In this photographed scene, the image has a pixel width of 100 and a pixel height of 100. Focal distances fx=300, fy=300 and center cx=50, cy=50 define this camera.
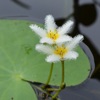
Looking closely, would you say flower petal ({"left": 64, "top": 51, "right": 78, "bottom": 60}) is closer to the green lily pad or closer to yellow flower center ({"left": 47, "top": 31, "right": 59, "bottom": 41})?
yellow flower center ({"left": 47, "top": 31, "right": 59, "bottom": 41})

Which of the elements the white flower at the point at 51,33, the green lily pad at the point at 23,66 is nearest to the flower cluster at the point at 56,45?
the white flower at the point at 51,33

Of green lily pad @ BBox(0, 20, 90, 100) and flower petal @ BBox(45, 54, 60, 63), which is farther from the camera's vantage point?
green lily pad @ BBox(0, 20, 90, 100)

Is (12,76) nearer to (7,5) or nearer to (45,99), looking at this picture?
(45,99)

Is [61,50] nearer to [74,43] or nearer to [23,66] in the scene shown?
[74,43]

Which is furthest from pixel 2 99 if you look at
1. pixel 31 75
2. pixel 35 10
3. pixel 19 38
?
pixel 35 10

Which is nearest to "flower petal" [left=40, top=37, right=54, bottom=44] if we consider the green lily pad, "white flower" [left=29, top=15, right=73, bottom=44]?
"white flower" [left=29, top=15, right=73, bottom=44]
